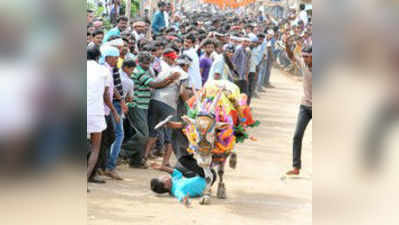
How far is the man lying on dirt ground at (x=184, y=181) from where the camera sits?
8164mm

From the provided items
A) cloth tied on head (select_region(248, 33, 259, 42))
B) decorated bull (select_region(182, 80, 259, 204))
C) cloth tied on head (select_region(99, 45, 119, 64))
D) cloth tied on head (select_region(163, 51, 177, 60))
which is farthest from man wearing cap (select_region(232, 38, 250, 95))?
cloth tied on head (select_region(99, 45, 119, 64))

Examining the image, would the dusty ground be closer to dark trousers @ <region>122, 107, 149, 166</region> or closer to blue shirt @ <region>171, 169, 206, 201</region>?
blue shirt @ <region>171, 169, 206, 201</region>

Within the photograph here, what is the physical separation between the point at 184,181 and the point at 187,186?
2.9 inches

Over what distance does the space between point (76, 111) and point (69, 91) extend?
7 cm

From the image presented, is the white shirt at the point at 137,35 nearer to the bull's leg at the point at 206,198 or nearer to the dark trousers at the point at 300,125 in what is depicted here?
the dark trousers at the point at 300,125

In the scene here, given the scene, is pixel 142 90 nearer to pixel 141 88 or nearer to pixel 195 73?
pixel 141 88

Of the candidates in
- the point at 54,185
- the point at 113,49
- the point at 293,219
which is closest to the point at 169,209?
the point at 293,219

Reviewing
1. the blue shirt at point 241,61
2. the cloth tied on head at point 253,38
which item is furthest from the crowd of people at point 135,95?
the cloth tied on head at point 253,38

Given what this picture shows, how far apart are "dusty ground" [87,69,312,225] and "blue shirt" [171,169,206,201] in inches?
4.7

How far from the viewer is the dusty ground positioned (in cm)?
732

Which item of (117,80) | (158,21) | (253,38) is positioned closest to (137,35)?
(117,80)

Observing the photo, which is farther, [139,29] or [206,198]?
[139,29]

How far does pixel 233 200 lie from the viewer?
27.3ft

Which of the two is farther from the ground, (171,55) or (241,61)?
(171,55)
